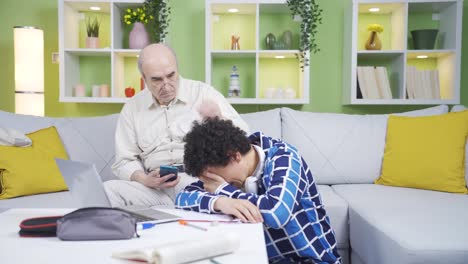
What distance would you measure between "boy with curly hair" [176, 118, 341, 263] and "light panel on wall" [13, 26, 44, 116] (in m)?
2.41

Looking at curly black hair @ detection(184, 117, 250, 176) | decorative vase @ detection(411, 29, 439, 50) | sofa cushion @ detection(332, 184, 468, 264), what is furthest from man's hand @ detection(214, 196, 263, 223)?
decorative vase @ detection(411, 29, 439, 50)

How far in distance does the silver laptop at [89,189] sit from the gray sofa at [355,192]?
888 mm

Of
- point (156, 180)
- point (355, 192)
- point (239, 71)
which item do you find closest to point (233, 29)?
point (239, 71)

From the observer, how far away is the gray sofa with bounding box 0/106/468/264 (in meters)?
1.71

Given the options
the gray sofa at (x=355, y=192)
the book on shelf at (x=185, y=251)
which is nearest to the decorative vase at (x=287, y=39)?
the gray sofa at (x=355, y=192)

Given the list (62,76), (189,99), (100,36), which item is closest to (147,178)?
(189,99)

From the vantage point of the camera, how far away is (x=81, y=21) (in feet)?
12.6

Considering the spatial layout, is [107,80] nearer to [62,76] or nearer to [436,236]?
[62,76]

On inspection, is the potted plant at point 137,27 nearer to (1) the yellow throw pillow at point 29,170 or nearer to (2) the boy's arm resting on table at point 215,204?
(1) the yellow throw pillow at point 29,170

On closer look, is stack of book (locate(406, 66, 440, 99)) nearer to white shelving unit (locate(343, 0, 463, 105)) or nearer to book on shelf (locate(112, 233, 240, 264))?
white shelving unit (locate(343, 0, 463, 105))

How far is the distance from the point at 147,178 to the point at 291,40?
199cm

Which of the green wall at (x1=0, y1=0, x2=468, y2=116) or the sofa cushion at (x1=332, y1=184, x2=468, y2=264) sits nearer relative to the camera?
the sofa cushion at (x1=332, y1=184, x2=468, y2=264)

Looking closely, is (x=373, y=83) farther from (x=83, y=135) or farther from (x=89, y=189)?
(x=89, y=189)

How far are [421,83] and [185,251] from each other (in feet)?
10.3
